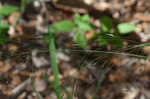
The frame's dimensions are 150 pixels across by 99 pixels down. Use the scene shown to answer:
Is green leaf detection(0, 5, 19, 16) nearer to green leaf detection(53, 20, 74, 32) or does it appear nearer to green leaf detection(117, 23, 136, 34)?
green leaf detection(53, 20, 74, 32)

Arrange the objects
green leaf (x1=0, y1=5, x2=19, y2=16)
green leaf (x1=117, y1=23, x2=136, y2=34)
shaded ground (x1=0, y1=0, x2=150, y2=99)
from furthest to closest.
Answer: green leaf (x1=0, y1=5, x2=19, y2=16) < green leaf (x1=117, y1=23, x2=136, y2=34) < shaded ground (x1=0, y1=0, x2=150, y2=99)

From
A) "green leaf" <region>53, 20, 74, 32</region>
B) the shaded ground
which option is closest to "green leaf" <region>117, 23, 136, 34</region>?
the shaded ground

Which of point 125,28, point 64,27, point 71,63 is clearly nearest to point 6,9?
point 64,27

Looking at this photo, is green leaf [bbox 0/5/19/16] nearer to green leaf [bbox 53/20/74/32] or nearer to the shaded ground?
the shaded ground

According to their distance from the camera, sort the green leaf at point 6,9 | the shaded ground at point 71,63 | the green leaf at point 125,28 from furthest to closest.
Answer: the green leaf at point 6,9
the green leaf at point 125,28
the shaded ground at point 71,63

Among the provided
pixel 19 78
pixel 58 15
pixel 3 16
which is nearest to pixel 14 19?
pixel 3 16

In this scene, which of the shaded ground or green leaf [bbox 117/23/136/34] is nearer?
the shaded ground

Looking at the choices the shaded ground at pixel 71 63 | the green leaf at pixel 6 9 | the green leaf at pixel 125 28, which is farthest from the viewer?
the green leaf at pixel 6 9

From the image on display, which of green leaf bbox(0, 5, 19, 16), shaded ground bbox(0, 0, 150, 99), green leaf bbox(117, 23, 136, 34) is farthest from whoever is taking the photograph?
green leaf bbox(0, 5, 19, 16)

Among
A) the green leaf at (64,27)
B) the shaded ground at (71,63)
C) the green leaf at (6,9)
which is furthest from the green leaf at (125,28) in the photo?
the green leaf at (6,9)

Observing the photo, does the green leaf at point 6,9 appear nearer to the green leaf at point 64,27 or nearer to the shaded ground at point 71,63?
the shaded ground at point 71,63

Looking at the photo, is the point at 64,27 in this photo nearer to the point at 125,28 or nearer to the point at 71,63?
the point at 71,63

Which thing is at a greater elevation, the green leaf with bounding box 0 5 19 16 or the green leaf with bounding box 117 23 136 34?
the green leaf with bounding box 0 5 19 16
